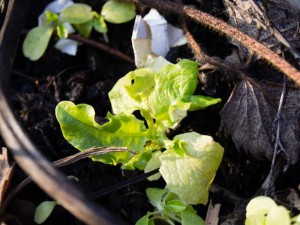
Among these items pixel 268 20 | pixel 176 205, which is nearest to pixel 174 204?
pixel 176 205

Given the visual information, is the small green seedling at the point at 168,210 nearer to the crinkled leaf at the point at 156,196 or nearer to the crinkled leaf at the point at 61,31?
the crinkled leaf at the point at 156,196

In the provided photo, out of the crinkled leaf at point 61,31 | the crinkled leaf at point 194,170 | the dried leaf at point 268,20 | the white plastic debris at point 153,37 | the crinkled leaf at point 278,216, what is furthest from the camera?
the crinkled leaf at point 61,31

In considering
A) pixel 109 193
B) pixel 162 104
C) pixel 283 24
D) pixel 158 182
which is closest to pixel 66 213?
pixel 109 193

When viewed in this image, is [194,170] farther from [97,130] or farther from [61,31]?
[61,31]

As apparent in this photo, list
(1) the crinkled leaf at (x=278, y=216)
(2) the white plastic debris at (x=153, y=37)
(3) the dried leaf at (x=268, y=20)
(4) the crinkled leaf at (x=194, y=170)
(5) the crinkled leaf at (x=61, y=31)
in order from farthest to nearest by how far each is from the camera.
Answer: (5) the crinkled leaf at (x=61, y=31) → (2) the white plastic debris at (x=153, y=37) → (3) the dried leaf at (x=268, y=20) → (4) the crinkled leaf at (x=194, y=170) → (1) the crinkled leaf at (x=278, y=216)

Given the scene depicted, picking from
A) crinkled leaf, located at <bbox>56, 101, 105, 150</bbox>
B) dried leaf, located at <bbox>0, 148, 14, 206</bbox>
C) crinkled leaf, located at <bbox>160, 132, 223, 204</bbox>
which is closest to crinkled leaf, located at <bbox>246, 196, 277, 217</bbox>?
crinkled leaf, located at <bbox>160, 132, 223, 204</bbox>

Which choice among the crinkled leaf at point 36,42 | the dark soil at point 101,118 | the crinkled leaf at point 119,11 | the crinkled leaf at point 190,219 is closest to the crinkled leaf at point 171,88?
the dark soil at point 101,118

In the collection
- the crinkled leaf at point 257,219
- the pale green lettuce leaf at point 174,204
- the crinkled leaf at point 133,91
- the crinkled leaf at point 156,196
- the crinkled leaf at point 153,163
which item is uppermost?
the crinkled leaf at point 133,91
